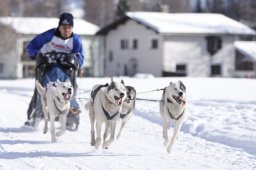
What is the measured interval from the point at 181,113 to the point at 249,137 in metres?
1.70

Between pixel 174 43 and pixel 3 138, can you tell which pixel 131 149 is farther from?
pixel 174 43

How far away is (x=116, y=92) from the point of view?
285 inches

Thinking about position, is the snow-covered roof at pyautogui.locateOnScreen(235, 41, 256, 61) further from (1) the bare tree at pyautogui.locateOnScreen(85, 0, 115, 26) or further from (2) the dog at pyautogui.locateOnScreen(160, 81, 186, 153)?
(2) the dog at pyautogui.locateOnScreen(160, 81, 186, 153)

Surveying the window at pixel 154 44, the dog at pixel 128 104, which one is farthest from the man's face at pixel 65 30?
the window at pixel 154 44

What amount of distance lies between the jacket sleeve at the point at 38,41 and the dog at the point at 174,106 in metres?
2.71

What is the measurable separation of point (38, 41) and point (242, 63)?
45.5m

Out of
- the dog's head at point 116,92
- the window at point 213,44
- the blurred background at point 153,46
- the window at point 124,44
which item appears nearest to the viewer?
the dog's head at point 116,92

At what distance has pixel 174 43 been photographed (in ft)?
156

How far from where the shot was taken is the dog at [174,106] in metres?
7.55

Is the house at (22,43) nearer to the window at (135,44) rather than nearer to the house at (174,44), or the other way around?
the house at (174,44)

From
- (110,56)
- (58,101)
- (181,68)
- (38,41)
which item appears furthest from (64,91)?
(110,56)

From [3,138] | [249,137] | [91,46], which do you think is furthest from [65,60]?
[91,46]

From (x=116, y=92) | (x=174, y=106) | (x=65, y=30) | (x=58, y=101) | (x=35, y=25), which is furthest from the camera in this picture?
(x=35, y=25)

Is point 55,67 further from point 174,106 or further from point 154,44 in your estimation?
point 154,44
